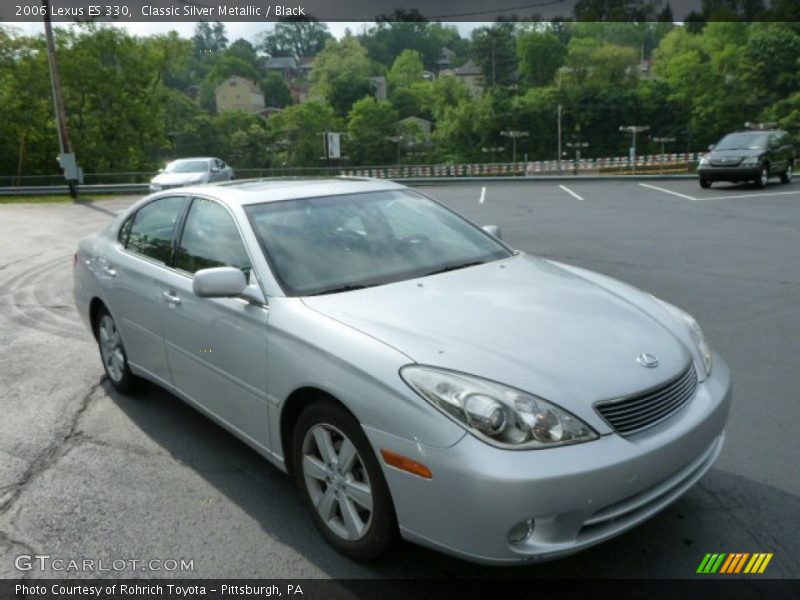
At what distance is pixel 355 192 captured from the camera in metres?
4.23

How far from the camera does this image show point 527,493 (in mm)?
2369

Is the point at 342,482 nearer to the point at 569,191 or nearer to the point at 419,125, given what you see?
the point at 569,191

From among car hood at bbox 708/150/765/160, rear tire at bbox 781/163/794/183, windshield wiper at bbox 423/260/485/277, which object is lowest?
rear tire at bbox 781/163/794/183

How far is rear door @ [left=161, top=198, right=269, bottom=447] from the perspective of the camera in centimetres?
331

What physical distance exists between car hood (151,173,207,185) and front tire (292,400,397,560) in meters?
21.3

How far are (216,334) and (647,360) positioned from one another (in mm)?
2050

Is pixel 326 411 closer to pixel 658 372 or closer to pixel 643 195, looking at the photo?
pixel 658 372

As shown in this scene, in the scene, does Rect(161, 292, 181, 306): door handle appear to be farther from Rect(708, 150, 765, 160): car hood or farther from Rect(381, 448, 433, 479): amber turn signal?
Rect(708, 150, 765, 160): car hood

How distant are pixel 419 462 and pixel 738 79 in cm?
6809

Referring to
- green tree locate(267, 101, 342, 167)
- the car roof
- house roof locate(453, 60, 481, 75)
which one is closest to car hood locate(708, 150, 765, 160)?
the car roof

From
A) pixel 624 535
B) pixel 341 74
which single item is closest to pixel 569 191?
pixel 624 535

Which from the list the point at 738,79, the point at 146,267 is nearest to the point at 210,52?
the point at 738,79

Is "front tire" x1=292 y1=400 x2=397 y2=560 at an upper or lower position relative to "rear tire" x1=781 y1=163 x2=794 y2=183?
upper

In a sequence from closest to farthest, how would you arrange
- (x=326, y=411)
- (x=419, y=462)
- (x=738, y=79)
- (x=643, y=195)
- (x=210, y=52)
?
(x=419, y=462), (x=326, y=411), (x=643, y=195), (x=738, y=79), (x=210, y=52)
